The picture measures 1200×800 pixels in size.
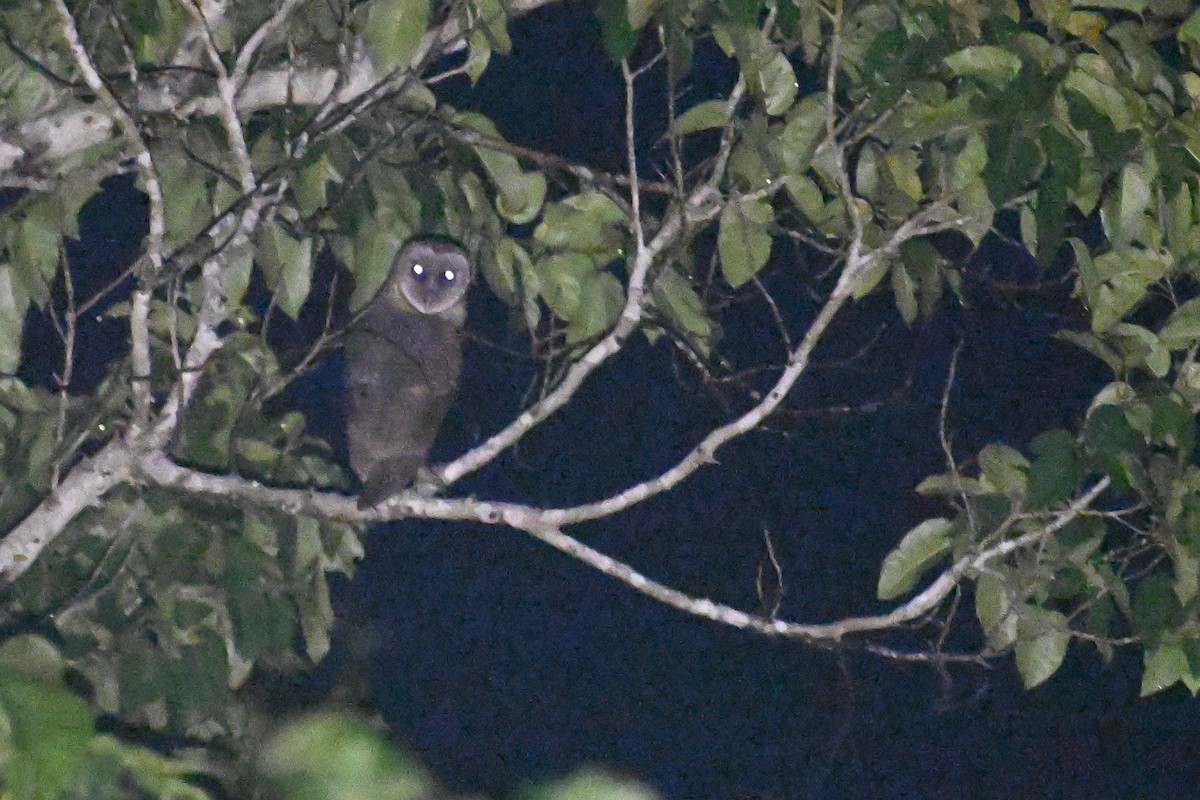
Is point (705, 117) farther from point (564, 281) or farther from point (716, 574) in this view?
point (716, 574)

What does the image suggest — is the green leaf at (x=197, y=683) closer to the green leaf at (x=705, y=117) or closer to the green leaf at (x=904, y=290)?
the green leaf at (x=705, y=117)

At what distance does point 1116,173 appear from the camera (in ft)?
4.27

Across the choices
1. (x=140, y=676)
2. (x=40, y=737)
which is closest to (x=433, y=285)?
(x=140, y=676)

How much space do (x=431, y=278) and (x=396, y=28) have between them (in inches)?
40.7

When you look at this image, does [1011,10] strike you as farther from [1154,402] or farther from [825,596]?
[825,596]

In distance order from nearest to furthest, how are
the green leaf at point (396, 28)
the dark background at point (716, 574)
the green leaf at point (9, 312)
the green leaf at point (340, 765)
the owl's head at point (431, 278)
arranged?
the green leaf at point (340, 765) → the green leaf at point (396, 28) → the green leaf at point (9, 312) → the owl's head at point (431, 278) → the dark background at point (716, 574)

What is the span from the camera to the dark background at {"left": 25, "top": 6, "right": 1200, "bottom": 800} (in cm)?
235

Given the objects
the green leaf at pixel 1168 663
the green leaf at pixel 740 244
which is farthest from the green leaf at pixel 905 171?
the green leaf at pixel 1168 663

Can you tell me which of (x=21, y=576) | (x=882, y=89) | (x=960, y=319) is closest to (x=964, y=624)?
(x=960, y=319)

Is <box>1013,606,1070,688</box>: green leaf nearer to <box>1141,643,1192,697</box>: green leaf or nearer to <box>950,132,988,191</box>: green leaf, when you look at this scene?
<box>1141,643,1192,697</box>: green leaf

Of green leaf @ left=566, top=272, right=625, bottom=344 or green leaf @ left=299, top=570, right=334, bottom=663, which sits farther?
green leaf @ left=299, top=570, right=334, bottom=663

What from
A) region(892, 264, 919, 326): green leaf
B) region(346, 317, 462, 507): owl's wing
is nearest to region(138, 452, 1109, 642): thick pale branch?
region(892, 264, 919, 326): green leaf

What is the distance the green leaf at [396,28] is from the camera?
1.11m

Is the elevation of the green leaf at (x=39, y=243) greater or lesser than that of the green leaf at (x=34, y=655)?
lesser
